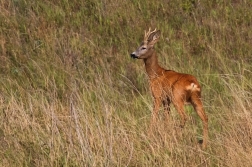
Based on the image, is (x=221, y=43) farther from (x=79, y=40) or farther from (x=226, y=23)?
(x=79, y=40)

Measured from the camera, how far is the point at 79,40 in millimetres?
10422

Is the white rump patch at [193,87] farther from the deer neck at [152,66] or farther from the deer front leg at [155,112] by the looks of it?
the deer neck at [152,66]

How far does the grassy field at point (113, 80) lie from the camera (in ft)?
17.5

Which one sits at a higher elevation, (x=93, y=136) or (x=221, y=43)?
(x=93, y=136)

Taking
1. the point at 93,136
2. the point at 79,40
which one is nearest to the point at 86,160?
the point at 93,136

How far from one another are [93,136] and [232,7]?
6723 mm

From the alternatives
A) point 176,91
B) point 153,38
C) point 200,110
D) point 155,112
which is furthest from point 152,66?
point 155,112

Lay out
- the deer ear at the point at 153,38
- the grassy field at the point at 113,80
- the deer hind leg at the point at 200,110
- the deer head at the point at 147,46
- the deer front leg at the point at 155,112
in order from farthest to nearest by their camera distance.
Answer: the deer ear at the point at 153,38 < the deer head at the point at 147,46 < the deer hind leg at the point at 200,110 < the deer front leg at the point at 155,112 < the grassy field at the point at 113,80


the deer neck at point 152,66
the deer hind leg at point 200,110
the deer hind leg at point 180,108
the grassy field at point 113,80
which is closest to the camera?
the grassy field at point 113,80

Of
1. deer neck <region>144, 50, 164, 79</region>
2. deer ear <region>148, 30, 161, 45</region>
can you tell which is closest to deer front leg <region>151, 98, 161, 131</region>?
deer neck <region>144, 50, 164, 79</region>

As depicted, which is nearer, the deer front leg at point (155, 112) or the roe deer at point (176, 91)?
the deer front leg at point (155, 112)

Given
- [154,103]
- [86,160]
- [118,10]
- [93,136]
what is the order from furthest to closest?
[118,10], [154,103], [93,136], [86,160]

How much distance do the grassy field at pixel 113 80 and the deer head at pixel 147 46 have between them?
0.48 metres

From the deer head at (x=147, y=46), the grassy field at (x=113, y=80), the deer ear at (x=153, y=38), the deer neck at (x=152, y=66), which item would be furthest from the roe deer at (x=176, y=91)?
the deer ear at (x=153, y=38)
